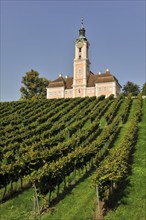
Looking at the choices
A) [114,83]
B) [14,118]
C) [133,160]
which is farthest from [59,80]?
[133,160]

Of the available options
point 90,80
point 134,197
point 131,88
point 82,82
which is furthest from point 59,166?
point 131,88

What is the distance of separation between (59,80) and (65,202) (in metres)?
91.7

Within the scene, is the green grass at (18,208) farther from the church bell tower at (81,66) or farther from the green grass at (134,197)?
the church bell tower at (81,66)

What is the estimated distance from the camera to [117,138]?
124 feet

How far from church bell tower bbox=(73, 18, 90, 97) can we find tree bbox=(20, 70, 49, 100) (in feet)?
56.8

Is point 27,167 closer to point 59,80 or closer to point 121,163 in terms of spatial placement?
point 121,163

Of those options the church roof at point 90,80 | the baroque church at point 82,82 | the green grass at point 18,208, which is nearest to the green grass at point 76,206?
the green grass at point 18,208

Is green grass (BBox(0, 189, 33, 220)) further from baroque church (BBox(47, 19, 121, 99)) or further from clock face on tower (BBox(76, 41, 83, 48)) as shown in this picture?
clock face on tower (BBox(76, 41, 83, 48))

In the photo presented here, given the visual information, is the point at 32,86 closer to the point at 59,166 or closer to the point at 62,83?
the point at 62,83

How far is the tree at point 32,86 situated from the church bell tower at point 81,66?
17.3 metres

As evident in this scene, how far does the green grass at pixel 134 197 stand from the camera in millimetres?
17750

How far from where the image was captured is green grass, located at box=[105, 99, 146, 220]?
699 inches

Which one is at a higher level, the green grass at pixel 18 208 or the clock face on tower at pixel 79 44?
the clock face on tower at pixel 79 44

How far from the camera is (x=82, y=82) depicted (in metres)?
105
